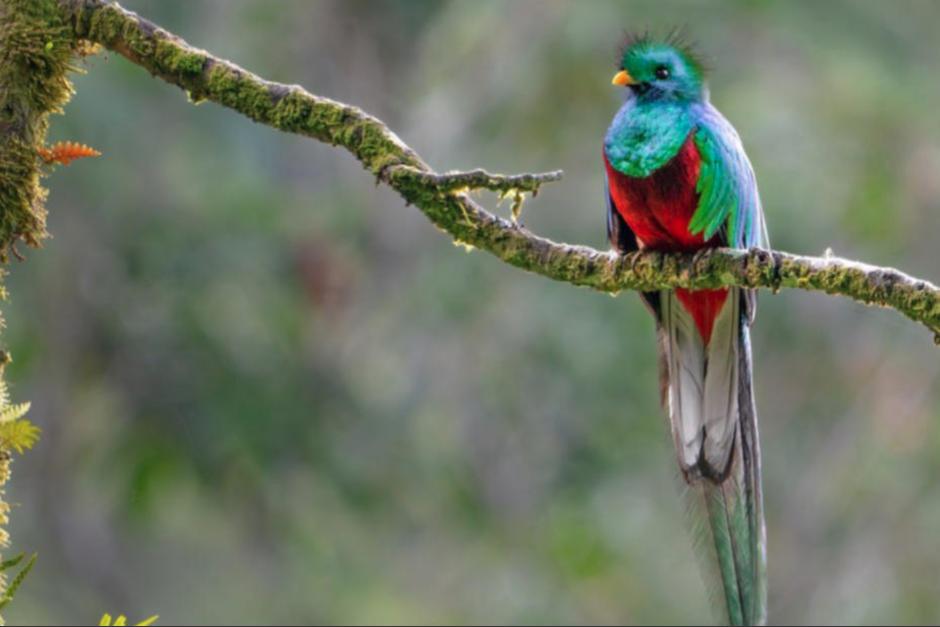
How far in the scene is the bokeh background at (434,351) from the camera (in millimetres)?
10695

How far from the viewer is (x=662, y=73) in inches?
163

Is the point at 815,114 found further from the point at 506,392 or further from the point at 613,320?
the point at 506,392

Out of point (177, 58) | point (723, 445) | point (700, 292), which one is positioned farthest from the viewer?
point (700, 292)

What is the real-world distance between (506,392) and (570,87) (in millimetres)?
2872

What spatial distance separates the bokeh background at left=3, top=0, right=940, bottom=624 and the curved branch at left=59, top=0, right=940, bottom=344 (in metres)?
7.41

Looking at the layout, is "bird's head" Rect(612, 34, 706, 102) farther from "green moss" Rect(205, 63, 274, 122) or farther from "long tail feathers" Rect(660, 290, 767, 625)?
"green moss" Rect(205, 63, 274, 122)

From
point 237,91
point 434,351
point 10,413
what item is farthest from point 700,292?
point 434,351

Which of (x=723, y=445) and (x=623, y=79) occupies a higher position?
(x=623, y=79)

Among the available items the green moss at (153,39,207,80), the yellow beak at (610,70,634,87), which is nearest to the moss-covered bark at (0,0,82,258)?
the green moss at (153,39,207,80)

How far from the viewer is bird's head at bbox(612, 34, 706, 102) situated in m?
4.09

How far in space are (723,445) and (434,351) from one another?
31.2 ft

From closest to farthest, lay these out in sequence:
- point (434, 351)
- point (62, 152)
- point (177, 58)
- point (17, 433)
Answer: point (17, 433) < point (62, 152) < point (177, 58) < point (434, 351)

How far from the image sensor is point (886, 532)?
40.4 ft

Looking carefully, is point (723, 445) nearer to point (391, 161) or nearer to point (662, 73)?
point (662, 73)
